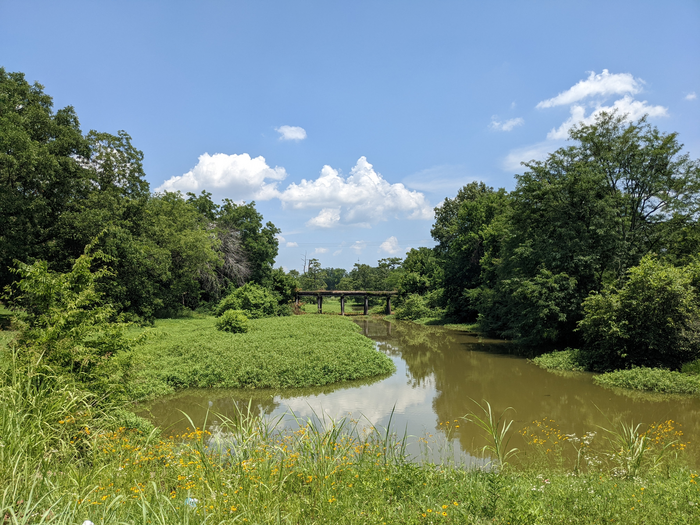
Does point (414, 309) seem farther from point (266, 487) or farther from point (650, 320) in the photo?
point (266, 487)

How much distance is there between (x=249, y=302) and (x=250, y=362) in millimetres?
19406

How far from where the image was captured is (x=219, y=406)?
430 inches

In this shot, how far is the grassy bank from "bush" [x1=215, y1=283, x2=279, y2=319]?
85.9 feet

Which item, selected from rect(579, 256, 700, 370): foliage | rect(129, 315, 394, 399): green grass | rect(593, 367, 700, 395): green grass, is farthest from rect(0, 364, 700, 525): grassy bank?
rect(579, 256, 700, 370): foliage

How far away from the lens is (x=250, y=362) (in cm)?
1395

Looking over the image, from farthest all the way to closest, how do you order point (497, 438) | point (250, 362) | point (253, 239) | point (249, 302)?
1. point (253, 239)
2. point (249, 302)
3. point (250, 362)
4. point (497, 438)

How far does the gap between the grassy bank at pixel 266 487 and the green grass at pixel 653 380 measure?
27.1 feet

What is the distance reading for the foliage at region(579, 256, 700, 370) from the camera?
1298 cm

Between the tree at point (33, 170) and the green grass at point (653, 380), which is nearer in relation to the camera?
the green grass at point (653, 380)

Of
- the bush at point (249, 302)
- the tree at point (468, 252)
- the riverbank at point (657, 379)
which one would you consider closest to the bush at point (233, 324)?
the bush at point (249, 302)

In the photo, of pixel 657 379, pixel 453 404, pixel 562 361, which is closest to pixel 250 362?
pixel 453 404

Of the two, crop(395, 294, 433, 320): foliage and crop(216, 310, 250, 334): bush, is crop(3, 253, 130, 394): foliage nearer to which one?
crop(216, 310, 250, 334): bush

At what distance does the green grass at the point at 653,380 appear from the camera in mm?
11761

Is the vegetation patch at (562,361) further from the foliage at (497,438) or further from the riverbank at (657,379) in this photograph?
the foliage at (497,438)
